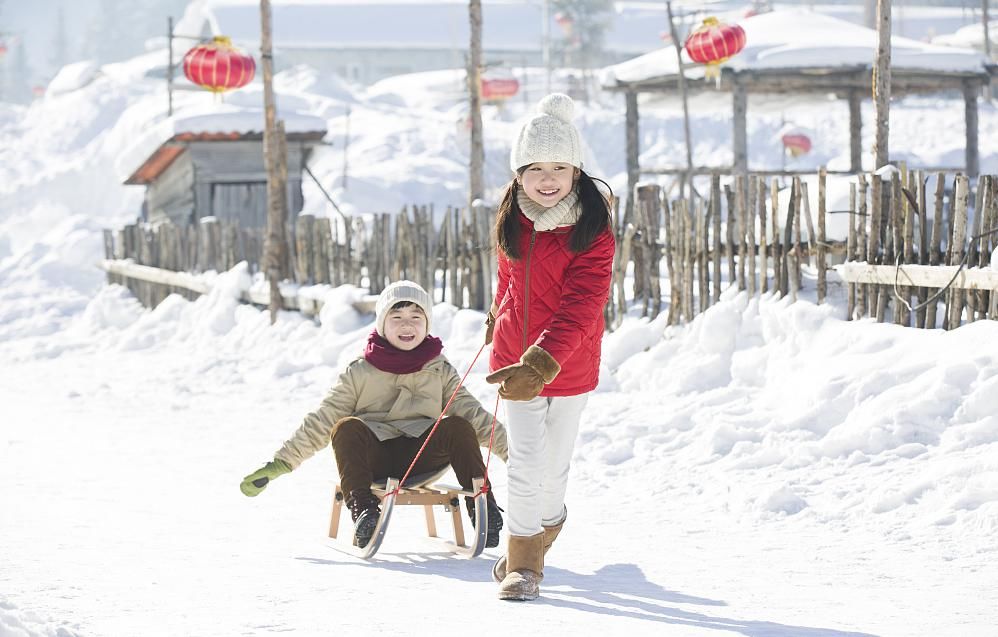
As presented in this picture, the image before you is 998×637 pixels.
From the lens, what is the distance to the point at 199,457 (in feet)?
24.2

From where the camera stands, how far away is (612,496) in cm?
612

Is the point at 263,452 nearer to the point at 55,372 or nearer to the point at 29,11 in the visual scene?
the point at 55,372

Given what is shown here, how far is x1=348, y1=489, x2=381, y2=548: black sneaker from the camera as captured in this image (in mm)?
4773

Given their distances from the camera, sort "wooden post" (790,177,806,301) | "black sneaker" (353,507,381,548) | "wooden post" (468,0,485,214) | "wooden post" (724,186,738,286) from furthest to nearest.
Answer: "wooden post" (468,0,485,214)
"wooden post" (724,186,738,286)
"wooden post" (790,177,806,301)
"black sneaker" (353,507,381,548)

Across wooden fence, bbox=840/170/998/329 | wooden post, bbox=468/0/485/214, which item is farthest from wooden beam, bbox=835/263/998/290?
wooden post, bbox=468/0/485/214

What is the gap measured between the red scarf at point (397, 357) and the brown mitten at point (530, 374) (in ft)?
3.79

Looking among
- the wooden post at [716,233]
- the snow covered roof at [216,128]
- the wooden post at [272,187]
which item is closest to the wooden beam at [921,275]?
the wooden post at [716,233]

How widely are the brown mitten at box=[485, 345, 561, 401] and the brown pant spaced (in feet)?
3.40

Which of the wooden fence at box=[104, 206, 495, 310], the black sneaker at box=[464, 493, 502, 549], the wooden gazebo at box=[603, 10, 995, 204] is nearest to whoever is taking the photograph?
the black sneaker at box=[464, 493, 502, 549]

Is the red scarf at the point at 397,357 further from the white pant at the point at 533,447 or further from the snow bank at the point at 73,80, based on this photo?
the snow bank at the point at 73,80

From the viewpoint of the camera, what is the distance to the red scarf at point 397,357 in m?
5.11

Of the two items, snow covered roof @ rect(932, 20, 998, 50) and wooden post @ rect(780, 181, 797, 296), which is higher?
snow covered roof @ rect(932, 20, 998, 50)

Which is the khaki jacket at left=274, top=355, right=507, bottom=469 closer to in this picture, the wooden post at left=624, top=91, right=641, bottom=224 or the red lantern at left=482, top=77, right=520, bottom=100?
the wooden post at left=624, top=91, right=641, bottom=224

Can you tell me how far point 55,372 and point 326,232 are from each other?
270 centimetres
